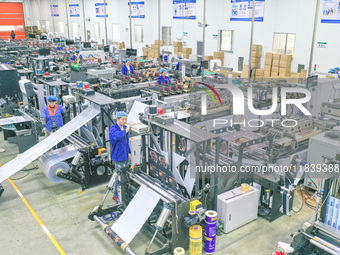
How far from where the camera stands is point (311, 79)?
800 cm

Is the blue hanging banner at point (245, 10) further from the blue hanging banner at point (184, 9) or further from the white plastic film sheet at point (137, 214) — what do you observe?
the white plastic film sheet at point (137, 214)

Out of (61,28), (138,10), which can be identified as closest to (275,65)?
(138,10)

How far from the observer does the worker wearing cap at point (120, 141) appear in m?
5.75

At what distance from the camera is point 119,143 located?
593 centimetres

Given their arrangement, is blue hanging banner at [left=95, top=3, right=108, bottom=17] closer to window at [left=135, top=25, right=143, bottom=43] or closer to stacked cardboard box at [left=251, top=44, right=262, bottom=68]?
window at [left=135, top=25, right=143, bottom=43]

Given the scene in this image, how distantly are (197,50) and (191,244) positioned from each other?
14.7 meters

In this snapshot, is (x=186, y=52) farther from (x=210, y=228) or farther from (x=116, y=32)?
(x=210, y=228)

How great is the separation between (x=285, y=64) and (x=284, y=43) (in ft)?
5.79

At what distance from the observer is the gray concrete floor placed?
5.02 metres

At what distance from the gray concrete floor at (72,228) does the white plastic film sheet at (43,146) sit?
0.59 meters

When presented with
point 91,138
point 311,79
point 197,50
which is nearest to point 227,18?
point 197,50

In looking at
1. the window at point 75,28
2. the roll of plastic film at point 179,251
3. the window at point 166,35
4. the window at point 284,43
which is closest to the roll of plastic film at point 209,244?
the roll of plastic film at point 179,251

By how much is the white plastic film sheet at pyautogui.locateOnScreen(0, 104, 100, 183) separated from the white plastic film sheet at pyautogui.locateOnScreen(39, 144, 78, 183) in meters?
0.22

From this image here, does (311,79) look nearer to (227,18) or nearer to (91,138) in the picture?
(91,138)
